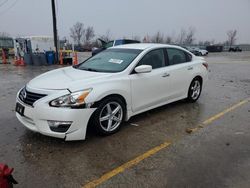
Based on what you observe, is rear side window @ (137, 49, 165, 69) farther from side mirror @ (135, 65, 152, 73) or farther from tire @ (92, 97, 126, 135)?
tire @ (92, 97, 126, 135)

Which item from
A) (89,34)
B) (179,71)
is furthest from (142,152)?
(89,34)

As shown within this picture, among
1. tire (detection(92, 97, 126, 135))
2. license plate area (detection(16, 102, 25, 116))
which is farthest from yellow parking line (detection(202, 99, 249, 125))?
license plate area (detection(16, 102, 25, 116))

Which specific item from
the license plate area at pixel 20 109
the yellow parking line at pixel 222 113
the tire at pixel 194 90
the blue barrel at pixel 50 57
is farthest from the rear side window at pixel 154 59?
the blue barrel at pixel 50 57

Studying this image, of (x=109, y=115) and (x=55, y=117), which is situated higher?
(x=55, y=117)

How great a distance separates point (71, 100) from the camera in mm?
3475

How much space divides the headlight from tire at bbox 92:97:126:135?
1.15 ft

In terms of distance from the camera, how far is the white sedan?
347cm

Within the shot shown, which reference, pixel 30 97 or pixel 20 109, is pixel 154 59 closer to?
pixel 30 97

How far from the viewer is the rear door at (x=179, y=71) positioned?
5284 mm

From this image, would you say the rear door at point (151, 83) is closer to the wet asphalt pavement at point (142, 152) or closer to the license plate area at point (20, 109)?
the wet asphalt pavement at point (142, 152)

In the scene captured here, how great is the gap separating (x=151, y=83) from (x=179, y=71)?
111cm

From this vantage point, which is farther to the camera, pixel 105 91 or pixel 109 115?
pixel 109 115

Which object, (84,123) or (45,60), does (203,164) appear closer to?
(84,123)

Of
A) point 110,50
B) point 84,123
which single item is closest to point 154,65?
point 110,50
